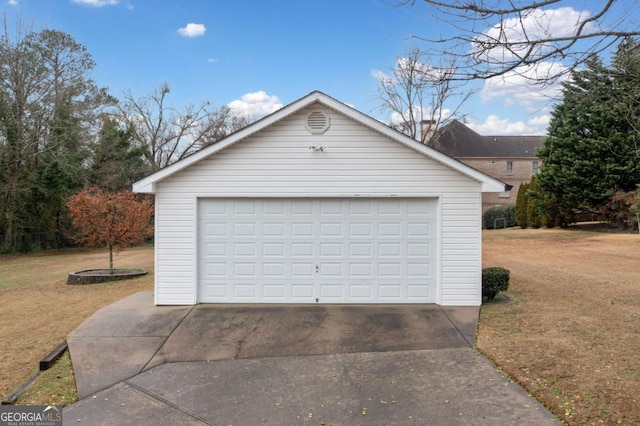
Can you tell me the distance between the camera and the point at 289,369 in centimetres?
567

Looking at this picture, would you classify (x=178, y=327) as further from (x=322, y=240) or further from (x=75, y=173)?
(x=75, y=173)

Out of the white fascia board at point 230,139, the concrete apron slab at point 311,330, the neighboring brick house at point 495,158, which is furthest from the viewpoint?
the neighboring brick house at point 495,158

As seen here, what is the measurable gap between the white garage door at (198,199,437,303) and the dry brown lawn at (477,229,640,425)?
6.81ft

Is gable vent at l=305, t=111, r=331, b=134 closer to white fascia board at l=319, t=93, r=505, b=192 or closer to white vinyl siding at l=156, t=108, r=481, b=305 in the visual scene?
white vinyl siding at l=156, t=108, r=481, b=305

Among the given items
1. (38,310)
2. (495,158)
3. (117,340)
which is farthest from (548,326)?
(495,158)

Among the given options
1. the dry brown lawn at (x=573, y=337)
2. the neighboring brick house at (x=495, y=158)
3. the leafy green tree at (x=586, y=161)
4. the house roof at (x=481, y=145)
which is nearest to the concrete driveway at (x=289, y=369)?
the dry brown lawn at (x=573, y=337)

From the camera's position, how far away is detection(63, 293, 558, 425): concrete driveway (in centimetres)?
444

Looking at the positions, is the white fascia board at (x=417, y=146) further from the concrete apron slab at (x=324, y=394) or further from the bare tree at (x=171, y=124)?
the bare tree at (x=171, y=124)

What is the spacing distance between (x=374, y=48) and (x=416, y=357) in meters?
4.14

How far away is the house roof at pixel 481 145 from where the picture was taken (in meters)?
41.8

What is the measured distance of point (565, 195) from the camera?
25281mm

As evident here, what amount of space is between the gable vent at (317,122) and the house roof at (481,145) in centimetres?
3426

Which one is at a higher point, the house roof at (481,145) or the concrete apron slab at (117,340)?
the house roof at (481,145)

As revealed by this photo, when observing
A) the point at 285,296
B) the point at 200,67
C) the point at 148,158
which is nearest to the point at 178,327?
the point at 285,296
